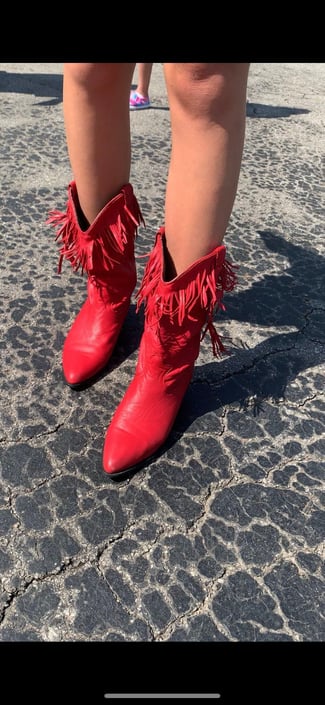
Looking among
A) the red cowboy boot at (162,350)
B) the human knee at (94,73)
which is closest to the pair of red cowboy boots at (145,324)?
the red cowboy boot at (162,350)

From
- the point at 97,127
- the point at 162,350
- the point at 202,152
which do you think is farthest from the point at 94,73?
the point at 162,350

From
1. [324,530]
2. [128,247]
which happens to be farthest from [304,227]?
[324,530]

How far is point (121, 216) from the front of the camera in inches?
49.0

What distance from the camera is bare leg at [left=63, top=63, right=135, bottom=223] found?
1103 mm

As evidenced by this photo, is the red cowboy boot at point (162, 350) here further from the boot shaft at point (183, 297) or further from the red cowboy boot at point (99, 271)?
the red cowboy boot at point (99, 271)

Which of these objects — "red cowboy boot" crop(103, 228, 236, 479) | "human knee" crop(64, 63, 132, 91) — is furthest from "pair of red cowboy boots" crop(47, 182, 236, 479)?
"human knee" crop(64, 63, 132, 91)

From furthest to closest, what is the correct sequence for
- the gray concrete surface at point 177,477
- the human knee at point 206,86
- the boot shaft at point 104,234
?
the boot shaft at point 104,234, the gray concrete surface at point 177,477, the human knee at point 206,86

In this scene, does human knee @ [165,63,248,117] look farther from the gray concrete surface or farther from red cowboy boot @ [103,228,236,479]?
the gray concrete surface

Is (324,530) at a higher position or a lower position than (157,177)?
lower

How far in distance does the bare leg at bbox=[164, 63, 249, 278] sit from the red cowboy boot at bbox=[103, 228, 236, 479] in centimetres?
4

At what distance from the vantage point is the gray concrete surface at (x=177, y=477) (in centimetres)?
97

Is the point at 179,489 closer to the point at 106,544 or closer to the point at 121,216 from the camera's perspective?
the point at 106,544
